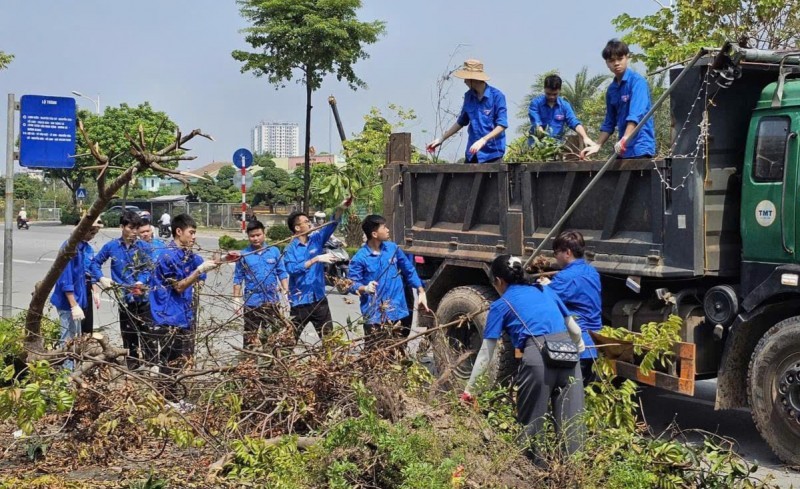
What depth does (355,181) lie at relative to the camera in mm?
21031

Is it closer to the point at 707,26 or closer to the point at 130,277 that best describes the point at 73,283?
the point at 130,277

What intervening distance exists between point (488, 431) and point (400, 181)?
16.3 ft

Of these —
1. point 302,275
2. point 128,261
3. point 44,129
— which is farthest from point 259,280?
point 44,129

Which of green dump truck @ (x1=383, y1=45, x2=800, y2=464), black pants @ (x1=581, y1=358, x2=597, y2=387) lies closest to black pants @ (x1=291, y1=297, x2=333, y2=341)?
green dump truck @ (x1=383, y1=45, x2=800, y2=464)

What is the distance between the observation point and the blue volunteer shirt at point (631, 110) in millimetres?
7938

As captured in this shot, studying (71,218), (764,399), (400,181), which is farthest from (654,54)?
(71,218)

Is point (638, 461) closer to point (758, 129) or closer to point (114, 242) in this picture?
point (758, 129)

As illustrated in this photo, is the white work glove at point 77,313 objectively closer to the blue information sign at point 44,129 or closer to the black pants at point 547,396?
the blue information sign at point 44,129

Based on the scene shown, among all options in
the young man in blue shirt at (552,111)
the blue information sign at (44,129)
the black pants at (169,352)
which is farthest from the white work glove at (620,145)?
the blue information sign at (44,129)

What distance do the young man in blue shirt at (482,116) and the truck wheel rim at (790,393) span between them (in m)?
3.71

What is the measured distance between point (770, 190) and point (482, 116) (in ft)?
10.9

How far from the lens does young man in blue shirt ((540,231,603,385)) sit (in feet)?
22.8

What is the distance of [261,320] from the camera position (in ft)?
22.2

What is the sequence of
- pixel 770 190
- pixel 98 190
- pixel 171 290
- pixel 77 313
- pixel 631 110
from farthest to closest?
pixel 77 313 → pixel 631 110 → pixel 171 290 → pixel 770 190 → pixel 98 190
